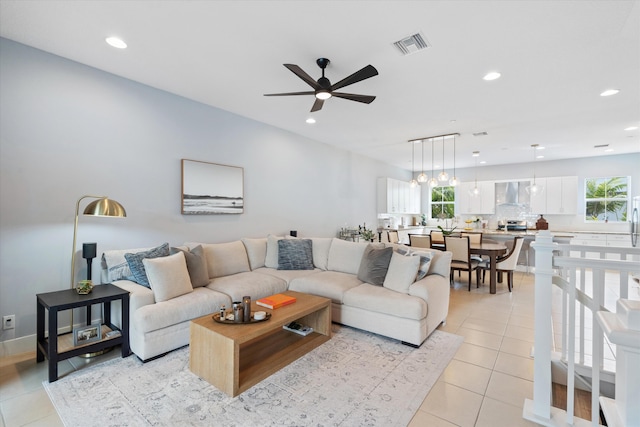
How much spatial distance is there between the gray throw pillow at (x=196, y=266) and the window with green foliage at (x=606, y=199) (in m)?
9.21

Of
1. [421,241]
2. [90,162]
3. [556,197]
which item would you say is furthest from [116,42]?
[556,197]

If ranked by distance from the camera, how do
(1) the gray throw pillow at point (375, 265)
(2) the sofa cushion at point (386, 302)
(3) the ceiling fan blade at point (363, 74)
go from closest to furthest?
(3) the ceiling fan blade at point (363, 74) < (2) the sofa cushion at point (386, 302) < (1) the gray throw pillow at point (375, 265)

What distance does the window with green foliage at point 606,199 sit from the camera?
7.11 m

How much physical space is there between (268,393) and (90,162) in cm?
295

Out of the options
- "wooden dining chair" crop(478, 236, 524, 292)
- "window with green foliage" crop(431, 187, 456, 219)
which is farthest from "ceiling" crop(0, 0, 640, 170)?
"window with green foliage" crop(431, 187, 456, 219)

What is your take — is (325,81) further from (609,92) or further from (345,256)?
(609,92)

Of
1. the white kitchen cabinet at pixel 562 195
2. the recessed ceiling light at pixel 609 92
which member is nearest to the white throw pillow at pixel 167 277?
the recessed ceiling light at pixel 609 92

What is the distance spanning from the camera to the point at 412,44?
2590 millimetres

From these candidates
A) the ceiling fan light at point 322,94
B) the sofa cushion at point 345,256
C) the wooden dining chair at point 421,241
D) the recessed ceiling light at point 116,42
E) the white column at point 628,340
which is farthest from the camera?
the wooden dining chair at point 421,241

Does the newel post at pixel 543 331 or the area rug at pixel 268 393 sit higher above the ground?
the newel post at pixel 543 331

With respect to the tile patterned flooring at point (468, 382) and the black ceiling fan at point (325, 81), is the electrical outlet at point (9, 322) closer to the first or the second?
the tile patterned flooring at point (468, 382)

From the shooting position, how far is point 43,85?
283 cm

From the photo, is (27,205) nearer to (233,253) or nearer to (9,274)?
(9,274)

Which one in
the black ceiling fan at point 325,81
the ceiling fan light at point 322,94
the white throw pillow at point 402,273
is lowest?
the white throw pillow at point 402,273
